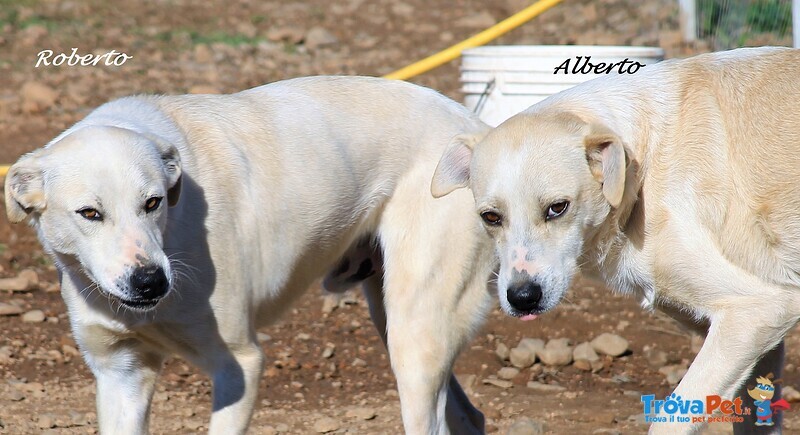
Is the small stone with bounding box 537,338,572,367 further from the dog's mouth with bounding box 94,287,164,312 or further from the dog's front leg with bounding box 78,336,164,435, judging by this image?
the dog's mouth with bounding box 94,287,164,312

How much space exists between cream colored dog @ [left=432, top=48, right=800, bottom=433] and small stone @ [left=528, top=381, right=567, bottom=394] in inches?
70.6

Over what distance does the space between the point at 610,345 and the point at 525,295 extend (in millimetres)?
2534

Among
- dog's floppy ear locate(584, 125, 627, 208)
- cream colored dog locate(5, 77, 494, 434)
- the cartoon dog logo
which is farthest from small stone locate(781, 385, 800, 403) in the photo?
dog's floppy ear locate(584, 125, 627, 208)

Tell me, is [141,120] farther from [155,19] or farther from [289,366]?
[155,19]

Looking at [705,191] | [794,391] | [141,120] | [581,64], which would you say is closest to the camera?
[705,191]

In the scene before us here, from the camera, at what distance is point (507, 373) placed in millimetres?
6047

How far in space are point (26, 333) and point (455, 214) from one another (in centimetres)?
303

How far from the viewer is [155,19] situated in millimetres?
13117

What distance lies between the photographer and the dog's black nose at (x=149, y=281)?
3.75m

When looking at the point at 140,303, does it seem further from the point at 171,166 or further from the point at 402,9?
the point at 402,9

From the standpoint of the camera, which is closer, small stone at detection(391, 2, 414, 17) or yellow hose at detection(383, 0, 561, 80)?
yellow hose at detection(383, 0, 561, 80)

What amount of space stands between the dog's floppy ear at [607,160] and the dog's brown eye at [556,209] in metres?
0.14

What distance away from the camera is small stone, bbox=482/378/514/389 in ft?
19.4

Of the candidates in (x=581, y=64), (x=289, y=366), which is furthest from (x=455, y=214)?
(x=581, y=64)
